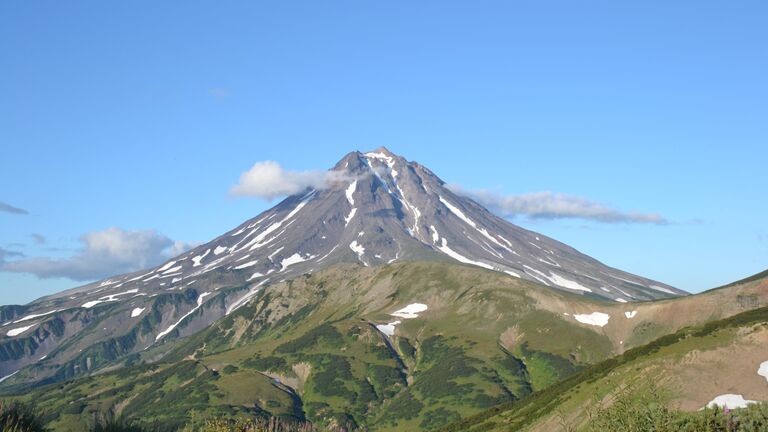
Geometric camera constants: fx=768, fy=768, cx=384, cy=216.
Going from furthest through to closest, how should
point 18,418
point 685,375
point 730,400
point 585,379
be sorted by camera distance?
point 585,379, point 685,375, point 730,400, point 18,418

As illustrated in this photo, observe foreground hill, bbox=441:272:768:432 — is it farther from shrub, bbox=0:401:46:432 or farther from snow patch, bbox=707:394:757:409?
shrub, bbox=0:401:46:432

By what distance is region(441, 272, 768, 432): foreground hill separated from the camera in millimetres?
143625

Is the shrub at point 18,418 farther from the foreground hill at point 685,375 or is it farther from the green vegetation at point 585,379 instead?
the green vegetation at point 585,379

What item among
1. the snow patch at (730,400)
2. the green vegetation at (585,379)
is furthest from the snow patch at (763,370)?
the green vegetation at (585,379)

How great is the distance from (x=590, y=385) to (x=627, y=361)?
1233cm

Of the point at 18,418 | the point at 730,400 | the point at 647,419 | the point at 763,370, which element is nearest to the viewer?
the point at 647,419

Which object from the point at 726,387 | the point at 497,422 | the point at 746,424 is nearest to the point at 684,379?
the point at 726,387

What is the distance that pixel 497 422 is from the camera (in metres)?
189

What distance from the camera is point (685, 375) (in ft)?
499

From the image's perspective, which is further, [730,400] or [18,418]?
[730,400]

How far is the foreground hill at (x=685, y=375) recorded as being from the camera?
144 metres

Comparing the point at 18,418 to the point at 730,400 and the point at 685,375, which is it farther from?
the point at 685,375

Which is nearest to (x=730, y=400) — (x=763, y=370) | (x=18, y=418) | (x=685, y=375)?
(x=685, y=375)

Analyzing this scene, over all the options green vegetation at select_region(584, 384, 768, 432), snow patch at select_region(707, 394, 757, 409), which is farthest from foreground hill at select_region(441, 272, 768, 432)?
green vegetation at select_region(584, 384, 768, 432)
